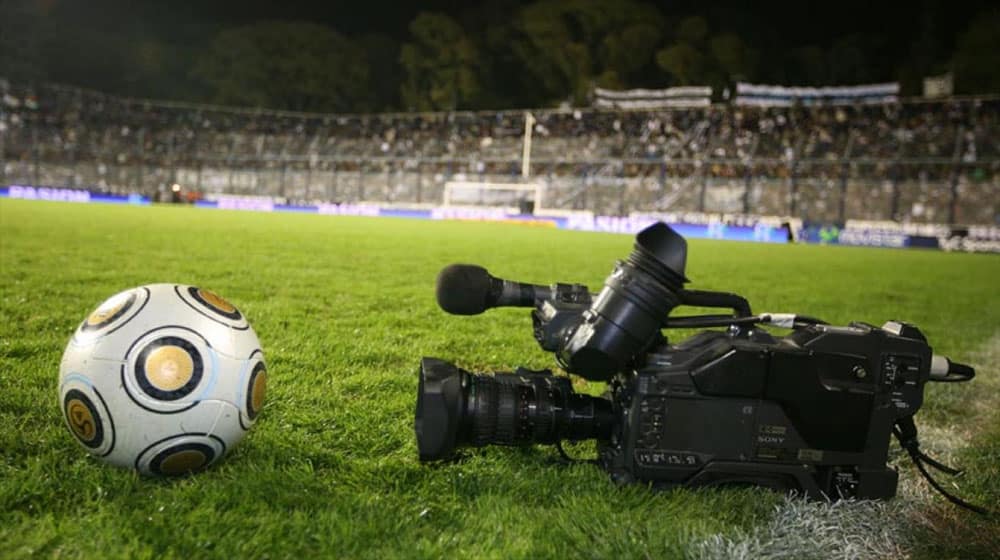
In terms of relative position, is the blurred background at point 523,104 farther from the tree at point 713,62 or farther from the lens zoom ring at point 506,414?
Answer: the lens zoom ring at point 506,414

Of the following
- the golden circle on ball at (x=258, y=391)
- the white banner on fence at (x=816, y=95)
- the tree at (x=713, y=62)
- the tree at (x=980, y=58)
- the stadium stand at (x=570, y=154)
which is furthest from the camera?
the tree at (x=713, y=62)

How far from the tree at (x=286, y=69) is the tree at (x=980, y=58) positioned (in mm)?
44771

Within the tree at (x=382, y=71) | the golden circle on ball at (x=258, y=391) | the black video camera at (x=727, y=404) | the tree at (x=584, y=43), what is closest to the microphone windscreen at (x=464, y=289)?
the black video camera at (x=727, y=404)

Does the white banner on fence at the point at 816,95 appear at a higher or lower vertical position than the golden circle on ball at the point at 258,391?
higher

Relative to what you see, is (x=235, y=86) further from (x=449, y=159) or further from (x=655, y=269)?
(x=655, y=269)

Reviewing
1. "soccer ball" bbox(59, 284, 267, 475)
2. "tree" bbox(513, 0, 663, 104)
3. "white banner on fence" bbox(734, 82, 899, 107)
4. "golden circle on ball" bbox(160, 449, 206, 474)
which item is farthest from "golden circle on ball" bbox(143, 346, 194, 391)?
"tree" bbox(513, 0, 663, 104)

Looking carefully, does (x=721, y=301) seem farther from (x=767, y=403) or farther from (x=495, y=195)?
(x=495, y=195)

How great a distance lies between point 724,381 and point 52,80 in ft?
228

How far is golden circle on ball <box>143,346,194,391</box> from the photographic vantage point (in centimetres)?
223

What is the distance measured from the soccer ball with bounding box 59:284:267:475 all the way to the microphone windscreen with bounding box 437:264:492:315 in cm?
74

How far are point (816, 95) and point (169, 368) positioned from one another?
40.8 metres

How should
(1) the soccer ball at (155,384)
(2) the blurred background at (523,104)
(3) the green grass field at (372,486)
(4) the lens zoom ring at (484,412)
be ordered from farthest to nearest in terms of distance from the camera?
(2) the blurred background at (523,104) → (4) the lens zoom ring at (484,412) → (1) the soccer ball at (155,384) → (3) the green grass field at (372,486)

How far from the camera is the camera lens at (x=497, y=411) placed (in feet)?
7.36

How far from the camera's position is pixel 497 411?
2.37 meters
